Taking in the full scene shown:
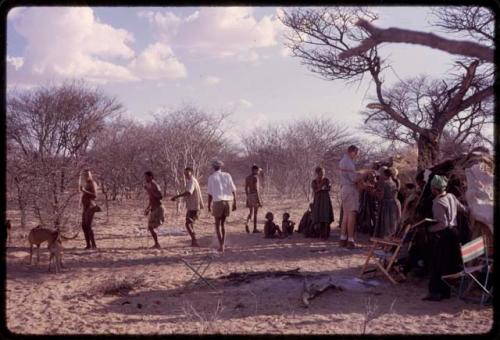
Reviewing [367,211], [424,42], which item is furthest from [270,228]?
[424,42]

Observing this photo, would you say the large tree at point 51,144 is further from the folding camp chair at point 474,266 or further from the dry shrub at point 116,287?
the folding camp chair at point 474,266

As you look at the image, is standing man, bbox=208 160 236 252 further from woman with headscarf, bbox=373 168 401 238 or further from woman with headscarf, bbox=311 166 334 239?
woman with headscarf, bbox=373 168 401 238

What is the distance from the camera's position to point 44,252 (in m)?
8.83

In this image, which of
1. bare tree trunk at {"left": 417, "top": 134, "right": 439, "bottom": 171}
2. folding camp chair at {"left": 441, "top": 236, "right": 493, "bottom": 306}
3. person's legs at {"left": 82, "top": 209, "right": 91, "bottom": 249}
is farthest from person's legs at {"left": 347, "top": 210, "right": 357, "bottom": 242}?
person's legs at {"left": 82, "top": 209, "right": 91, "bottom": 249}

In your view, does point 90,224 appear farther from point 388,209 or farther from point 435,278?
point 435,278

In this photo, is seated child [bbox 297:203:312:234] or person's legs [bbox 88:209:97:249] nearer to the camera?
person's legs [bbox 88:209:97:249]

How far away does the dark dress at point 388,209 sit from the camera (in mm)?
8727

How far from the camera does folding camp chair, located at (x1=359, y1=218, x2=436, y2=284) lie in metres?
6.41

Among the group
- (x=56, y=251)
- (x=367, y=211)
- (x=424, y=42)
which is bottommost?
(x=56, y=251)

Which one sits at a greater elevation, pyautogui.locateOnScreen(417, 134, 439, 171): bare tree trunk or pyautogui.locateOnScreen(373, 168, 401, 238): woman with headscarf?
pyautogui.locateOnScreen(417, 134, 439, 171): bare tree trunk

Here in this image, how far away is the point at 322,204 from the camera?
10.1 meters

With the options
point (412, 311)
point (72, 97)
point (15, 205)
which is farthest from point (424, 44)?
point (72, 97)

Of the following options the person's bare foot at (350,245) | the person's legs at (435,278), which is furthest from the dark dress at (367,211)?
the person's legs at (435,278)

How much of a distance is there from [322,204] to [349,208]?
1.46 metres
